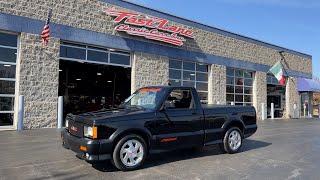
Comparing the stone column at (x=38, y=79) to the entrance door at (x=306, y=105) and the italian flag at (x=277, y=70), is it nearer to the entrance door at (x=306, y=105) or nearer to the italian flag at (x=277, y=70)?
the italian flag at (x=277, y=70)

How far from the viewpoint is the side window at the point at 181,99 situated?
766 cm

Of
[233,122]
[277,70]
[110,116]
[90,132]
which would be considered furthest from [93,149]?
[277,70]

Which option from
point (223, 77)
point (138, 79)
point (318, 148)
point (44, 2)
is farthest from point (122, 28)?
A: point (318, 148)

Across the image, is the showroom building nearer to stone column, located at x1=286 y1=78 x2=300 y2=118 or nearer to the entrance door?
stone column, located at x1=286 y1=78 x2=300 y2=118

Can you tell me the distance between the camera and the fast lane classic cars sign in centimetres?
1699

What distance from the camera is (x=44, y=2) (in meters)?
14.5

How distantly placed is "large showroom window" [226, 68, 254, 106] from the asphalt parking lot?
1428 centimetres

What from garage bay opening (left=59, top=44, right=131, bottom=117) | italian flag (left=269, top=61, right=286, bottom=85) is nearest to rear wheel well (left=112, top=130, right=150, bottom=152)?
garage bay opening (left=59, top=44, right=131, bottom=117)

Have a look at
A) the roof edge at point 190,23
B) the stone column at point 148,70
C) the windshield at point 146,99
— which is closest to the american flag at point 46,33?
the roof edge at point 190,23

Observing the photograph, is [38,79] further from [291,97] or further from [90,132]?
[291,97]

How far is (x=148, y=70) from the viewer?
61.1 feet

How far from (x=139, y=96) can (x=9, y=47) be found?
8.32 meters

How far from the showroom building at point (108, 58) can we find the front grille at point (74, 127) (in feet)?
25.1

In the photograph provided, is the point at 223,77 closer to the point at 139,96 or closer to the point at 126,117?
the point at 139,96
